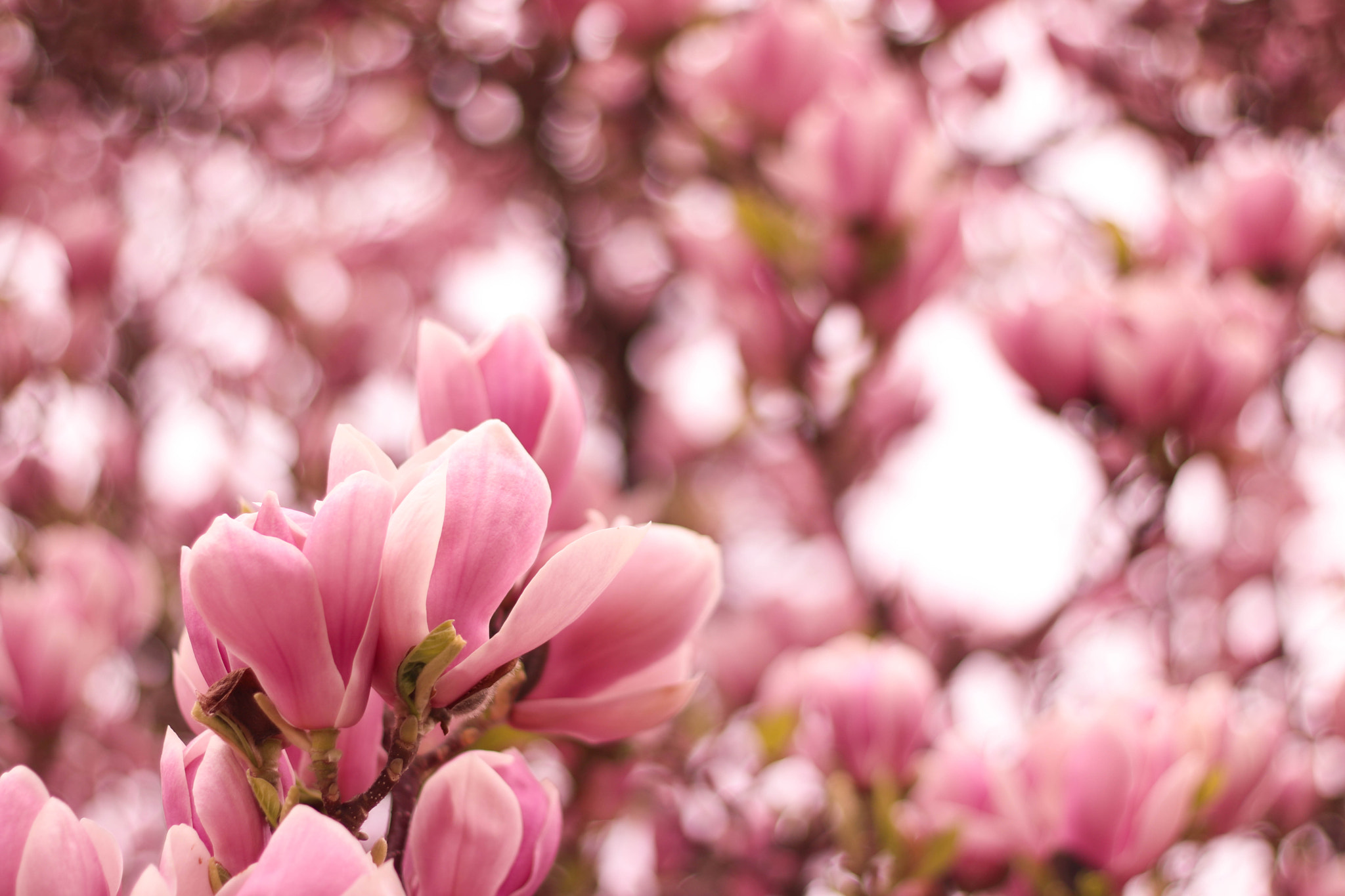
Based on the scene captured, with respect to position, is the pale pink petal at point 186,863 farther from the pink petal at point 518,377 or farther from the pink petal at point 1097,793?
the pink petal at point 1097,793

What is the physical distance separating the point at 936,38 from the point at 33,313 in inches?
56.3

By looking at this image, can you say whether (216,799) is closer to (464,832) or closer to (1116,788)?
(464,832)

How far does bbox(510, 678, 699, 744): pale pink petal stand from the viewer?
47cm

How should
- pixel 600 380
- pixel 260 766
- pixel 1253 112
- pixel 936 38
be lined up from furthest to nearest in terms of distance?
pixel 600 380
pixel 1253 112
pixel 936 38
pixel 260 766

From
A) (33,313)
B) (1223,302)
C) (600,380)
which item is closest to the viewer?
(1223,302)

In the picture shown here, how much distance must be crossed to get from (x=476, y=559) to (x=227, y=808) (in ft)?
0.41

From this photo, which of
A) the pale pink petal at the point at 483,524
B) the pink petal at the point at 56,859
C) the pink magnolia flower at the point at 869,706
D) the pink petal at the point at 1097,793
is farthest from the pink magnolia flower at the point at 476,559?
the pink magnolia flower at the point at 869,706

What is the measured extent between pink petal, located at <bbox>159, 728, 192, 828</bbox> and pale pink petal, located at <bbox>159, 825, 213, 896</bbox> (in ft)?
0.09

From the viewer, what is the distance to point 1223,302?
1107 mm

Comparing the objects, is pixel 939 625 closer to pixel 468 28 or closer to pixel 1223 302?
pixel 1223 302

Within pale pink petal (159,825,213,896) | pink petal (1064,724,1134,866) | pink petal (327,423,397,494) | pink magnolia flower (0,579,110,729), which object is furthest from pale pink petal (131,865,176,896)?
pink magnolia flower (0,579,110,729)

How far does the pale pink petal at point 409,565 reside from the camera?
36 cm

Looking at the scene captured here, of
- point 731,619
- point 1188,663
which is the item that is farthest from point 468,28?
point 1188,663

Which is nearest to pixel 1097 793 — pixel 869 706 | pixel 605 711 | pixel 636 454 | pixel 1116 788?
pixel 1116 788
